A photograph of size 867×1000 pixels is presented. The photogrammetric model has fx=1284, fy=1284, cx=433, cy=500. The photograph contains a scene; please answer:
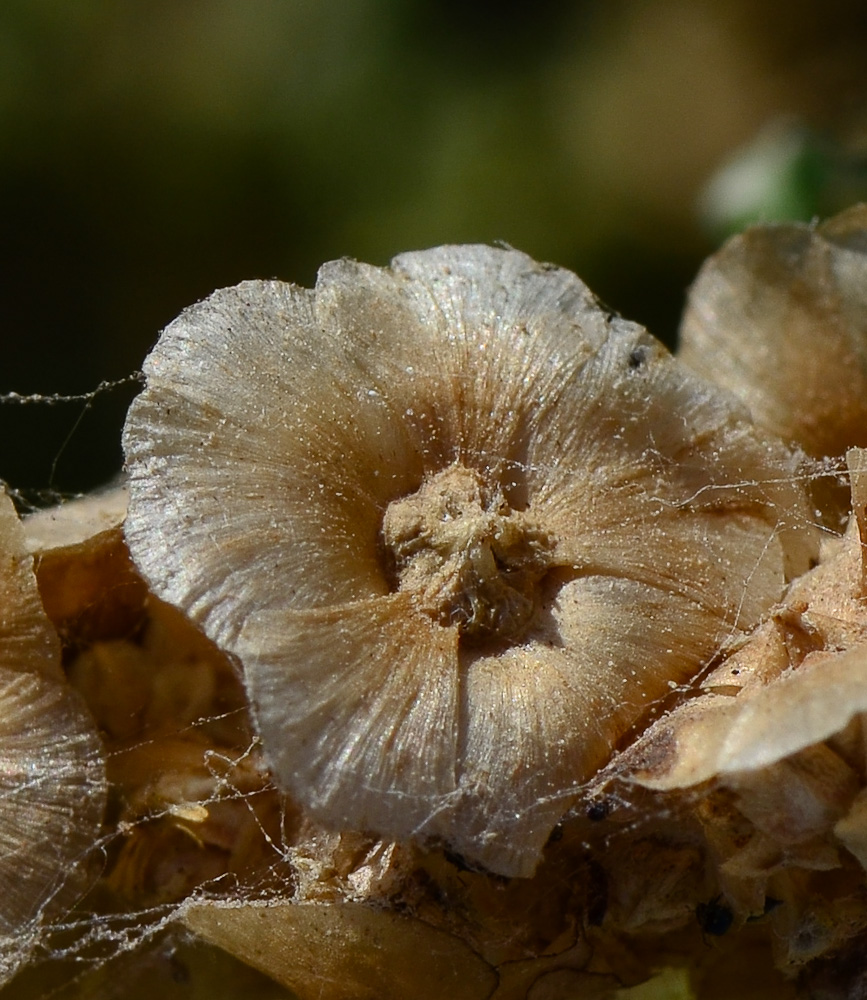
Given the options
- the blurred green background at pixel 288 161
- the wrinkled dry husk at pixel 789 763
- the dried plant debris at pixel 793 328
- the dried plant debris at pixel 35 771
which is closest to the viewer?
the wrinkled dry husk at pixel 789 763

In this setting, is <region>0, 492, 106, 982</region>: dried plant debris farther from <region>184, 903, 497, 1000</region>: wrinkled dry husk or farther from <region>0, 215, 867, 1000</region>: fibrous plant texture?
<region>184, 903, 497, 1000</region>: wrinkled dry husk

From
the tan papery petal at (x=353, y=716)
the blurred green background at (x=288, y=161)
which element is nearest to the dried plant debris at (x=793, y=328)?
the tan papery petal at (x=353, y=716)

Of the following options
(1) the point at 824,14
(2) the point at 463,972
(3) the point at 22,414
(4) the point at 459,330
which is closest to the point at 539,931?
(2) the point at 463,972

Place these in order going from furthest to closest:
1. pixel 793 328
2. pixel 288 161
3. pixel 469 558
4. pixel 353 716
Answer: pixel 288 161, pixel 793 328, pixel 469 558, pixel 353 716

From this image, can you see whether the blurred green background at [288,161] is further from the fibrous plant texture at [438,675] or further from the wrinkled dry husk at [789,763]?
the wrinkled dry husk at [789,763]

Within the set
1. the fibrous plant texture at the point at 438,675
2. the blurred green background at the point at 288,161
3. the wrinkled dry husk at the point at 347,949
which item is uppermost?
the blurred green background at the point at 288,161

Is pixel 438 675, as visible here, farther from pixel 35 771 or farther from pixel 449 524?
pixel 35 771

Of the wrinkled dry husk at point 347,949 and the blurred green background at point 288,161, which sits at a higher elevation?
the blurred green background at point 288,161

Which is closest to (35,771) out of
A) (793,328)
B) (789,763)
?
(789,763)
